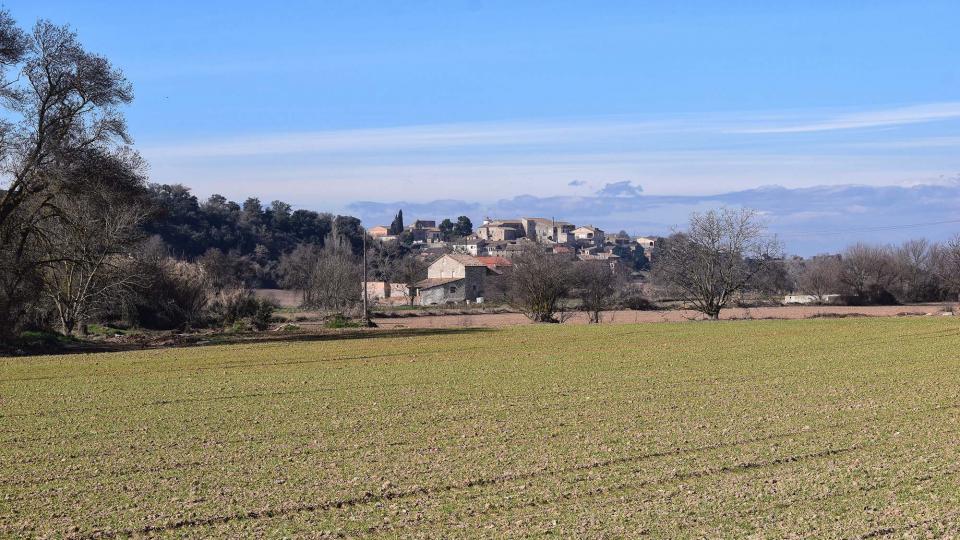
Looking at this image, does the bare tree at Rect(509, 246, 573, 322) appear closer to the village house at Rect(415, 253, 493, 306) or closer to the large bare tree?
the large bare tree

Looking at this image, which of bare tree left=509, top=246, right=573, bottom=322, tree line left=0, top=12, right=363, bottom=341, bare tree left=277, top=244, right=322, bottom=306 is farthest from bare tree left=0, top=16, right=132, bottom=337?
bare tree left=277, top=244, right=322, bottom=306

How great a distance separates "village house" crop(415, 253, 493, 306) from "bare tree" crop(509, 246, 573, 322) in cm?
4787

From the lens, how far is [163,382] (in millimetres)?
26422

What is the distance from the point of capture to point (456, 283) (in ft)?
382

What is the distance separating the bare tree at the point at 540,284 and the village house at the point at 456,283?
4787cm

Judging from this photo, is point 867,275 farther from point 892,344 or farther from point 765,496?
point 765,496

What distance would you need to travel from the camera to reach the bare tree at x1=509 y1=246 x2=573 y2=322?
6291 cm

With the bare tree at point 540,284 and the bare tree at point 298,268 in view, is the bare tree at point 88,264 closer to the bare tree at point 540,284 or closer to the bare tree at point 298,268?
the bare tree at point 540,284

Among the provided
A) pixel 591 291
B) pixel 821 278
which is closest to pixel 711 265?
pixel 591 291

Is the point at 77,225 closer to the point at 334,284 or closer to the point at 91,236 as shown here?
the point at 91,236

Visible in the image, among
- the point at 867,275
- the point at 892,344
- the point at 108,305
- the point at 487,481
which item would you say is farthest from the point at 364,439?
the point at 867,275

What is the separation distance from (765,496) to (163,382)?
18.2 m

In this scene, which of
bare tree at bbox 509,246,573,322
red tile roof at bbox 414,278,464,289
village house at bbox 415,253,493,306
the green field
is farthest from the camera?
red tile roof at bbox 414,278,464,289

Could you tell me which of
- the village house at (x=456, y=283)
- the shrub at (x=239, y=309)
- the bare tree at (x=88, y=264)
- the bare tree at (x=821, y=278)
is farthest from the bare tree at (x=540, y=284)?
the village house at (x=456, y=283)
